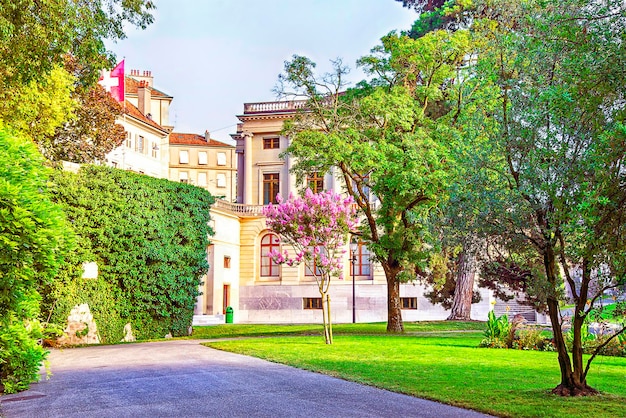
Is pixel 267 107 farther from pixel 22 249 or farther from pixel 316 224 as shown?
pixel 22 249

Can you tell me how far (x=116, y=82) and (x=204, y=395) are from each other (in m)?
37.1

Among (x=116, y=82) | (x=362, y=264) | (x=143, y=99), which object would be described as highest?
(x=143, y=99)

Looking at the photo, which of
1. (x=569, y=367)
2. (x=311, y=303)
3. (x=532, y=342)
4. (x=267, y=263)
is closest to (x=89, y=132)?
(x=267, y=263)

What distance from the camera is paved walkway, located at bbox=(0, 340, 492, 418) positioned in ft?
35.3

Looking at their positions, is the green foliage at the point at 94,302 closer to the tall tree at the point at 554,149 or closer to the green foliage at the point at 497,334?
the green foliage at the point at 497,334

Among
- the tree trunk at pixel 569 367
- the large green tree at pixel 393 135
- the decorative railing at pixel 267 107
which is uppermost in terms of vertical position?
the decorative railing at pixel 267 107

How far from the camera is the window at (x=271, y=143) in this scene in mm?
62469

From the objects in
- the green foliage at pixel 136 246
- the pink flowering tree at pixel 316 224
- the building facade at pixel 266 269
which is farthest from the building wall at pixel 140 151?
the pink flowering tree at pixel 316 224

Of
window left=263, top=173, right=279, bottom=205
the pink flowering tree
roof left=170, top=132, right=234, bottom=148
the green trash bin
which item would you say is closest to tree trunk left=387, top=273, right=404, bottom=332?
the pink flowering tree

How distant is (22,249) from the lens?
1139 cm

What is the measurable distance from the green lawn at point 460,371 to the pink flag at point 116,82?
25.8 meters

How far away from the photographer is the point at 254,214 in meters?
60.6

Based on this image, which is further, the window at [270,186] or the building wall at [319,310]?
the window at [270,186]

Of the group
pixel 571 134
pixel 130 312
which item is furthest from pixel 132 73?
pixel 571 134
